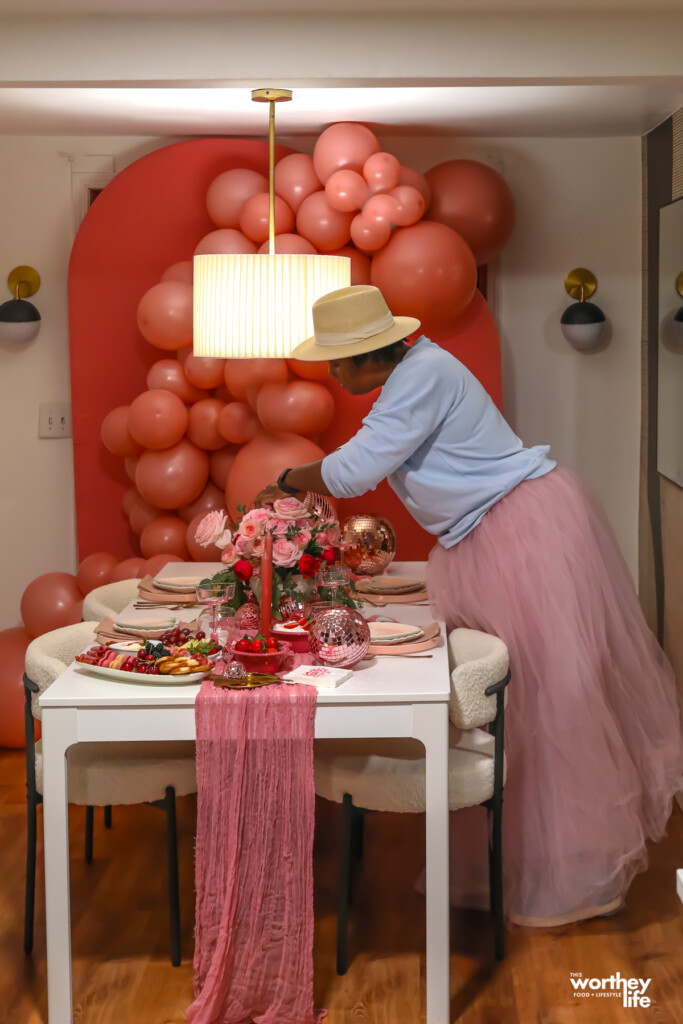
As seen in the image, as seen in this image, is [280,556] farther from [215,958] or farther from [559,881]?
[559,881]

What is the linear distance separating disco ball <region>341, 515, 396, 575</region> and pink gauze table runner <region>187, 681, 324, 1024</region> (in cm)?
98

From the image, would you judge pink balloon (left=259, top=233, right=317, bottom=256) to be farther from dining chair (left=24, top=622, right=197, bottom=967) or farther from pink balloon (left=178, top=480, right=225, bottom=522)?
dining chair (left=24, top=622, right=197, bottom=967)

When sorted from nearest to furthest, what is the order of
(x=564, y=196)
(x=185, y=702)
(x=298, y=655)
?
(x=185, y=702) → (x=298, y=655) → (x=564, y=196)

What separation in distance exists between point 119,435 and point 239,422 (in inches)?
18.4

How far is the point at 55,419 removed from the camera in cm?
429

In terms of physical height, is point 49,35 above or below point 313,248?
above

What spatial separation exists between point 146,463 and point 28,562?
0.91 metres

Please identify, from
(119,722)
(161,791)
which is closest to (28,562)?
(161,791)

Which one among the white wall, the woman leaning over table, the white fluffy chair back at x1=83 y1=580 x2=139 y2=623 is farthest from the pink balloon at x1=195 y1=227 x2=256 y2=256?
the white fluffy chair back at x1=83 y1=580 x2=139 y2=623

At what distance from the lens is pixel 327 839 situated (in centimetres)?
318

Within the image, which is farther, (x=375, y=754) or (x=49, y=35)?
(x=49, y=35)

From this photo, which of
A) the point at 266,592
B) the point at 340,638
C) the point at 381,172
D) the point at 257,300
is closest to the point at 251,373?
the point at 257,300

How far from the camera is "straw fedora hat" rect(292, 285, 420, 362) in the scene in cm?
262

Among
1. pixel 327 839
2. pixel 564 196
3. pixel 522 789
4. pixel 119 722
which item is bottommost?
pixel 327 839
